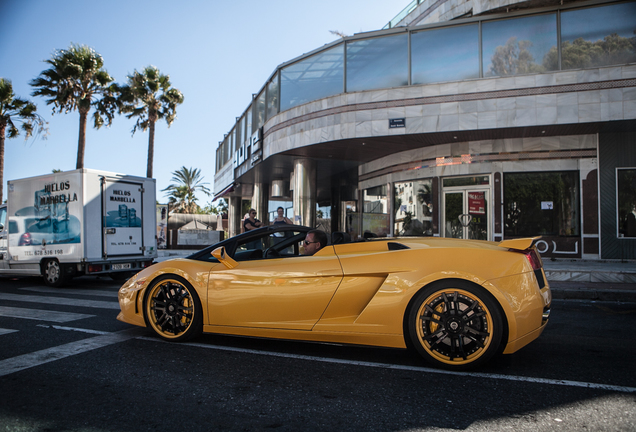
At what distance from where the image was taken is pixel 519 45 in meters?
12.6

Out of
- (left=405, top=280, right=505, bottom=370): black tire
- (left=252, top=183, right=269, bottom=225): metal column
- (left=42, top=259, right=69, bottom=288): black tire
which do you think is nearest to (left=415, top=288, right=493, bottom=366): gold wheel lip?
(left=405, top=280, right=505, bottom=370): black tire

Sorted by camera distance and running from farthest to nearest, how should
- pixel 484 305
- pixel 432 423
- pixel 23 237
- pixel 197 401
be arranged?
pixel 23 237
pixel 484 305
pixel 197 401
pixel 432 423

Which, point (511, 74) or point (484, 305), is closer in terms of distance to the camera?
point (484, 305)

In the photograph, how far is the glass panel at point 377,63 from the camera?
13594mm

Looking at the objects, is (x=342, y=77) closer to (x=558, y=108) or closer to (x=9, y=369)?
(x=558, y=108)

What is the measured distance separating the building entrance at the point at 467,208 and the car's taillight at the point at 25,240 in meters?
11.8

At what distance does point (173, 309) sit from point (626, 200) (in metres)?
13.5

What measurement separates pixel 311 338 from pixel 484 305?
54.6 inches

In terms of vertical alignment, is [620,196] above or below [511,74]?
below

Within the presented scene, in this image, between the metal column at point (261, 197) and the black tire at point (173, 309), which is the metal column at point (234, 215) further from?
the black tire at point (173, 309)

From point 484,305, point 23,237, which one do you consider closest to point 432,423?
point 484,305

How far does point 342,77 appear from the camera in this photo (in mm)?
14438

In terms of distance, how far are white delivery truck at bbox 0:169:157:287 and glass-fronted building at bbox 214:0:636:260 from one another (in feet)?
22.4

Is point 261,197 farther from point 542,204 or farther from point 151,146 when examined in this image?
point 542,204
